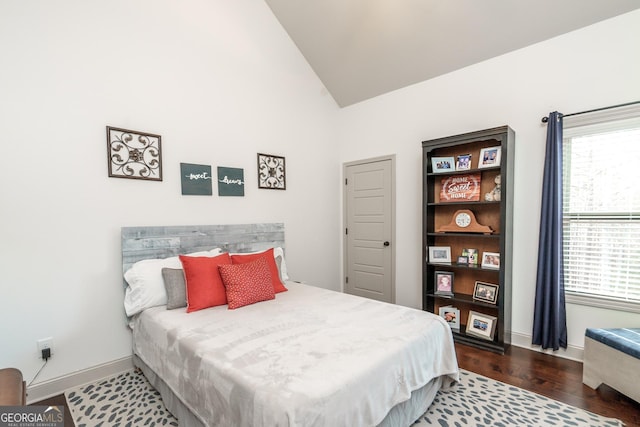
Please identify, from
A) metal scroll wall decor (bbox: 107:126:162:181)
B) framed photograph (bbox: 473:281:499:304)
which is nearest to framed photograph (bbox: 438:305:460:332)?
framed photograph (bbox: 473:281:499:304)

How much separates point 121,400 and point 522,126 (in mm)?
4105

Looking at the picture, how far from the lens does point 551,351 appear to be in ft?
8.80

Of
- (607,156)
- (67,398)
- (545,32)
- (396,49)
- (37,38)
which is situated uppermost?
(396,49)

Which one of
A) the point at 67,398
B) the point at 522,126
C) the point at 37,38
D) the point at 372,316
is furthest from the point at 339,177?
the point at 67,398

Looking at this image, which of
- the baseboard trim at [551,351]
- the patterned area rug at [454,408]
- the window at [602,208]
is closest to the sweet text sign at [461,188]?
the window at [602,208]

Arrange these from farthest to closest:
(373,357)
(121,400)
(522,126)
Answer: (522,126) → (121,400) → (373,357)

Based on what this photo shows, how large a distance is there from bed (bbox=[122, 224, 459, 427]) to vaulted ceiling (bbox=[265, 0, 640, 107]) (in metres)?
2.72

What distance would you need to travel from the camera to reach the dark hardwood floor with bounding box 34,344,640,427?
6.36ft

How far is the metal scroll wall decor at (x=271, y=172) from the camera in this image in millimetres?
3474

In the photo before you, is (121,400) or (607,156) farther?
(607,156)

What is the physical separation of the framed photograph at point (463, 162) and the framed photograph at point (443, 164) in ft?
0.17

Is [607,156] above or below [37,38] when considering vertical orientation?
below

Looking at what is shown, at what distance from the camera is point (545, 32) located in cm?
263

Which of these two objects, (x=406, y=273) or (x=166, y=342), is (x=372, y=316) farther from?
(x=406, y=273)
